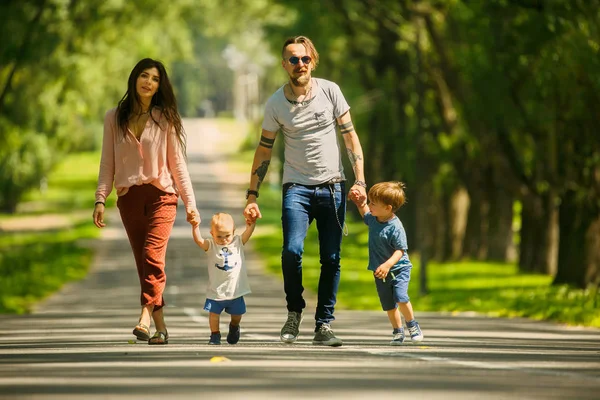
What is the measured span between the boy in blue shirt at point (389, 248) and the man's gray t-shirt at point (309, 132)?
12.5 inches

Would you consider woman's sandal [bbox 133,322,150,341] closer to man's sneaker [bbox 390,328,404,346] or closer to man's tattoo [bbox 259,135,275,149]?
man's tattoo [bbox 259,135,275,149]

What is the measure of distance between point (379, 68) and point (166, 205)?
96.6 feet

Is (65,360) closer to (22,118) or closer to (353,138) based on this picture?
(353,138)

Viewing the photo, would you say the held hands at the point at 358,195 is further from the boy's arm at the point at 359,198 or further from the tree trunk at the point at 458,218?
the tree trunk at the point at 458,218

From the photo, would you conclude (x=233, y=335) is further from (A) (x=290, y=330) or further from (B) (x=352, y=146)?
(B) (x=352, y=146)

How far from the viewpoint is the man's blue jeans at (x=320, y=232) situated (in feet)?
36.3

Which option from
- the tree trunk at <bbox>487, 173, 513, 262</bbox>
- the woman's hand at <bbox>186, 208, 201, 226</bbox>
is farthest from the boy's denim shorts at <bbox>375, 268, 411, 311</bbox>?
the tree trunk at <bbox>487, 173, 513, 262</bbox>

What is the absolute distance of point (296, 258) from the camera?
11.1 m

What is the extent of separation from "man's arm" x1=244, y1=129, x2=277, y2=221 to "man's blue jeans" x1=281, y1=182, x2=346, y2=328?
0.76 ft

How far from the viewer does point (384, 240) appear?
36.1 ft

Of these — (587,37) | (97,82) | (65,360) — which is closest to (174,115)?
(65,360)

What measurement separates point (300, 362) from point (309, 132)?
2.48 m

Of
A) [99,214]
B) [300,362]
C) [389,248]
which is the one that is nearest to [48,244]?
[99,214]

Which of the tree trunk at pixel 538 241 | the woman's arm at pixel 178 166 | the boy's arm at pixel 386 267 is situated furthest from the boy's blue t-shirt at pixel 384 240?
the tree trunk at pixel 538 241
